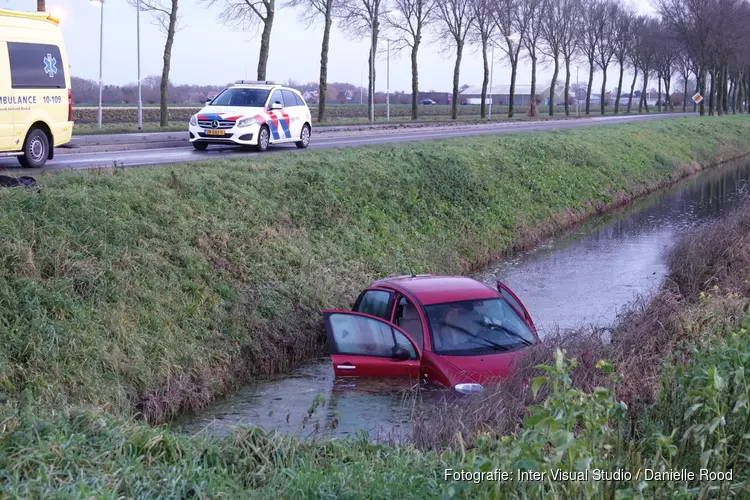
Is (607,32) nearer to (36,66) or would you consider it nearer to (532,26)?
(532,26)

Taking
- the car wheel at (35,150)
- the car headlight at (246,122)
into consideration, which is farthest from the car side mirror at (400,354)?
the car headlight at (246,122)

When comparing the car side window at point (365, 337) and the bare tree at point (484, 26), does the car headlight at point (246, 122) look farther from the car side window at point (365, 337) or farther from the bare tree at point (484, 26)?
the bare tree at point (484, 26)

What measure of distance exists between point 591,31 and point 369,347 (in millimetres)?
74122

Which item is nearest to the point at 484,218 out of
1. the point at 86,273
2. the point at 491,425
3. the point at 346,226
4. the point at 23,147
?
the point at 346,226

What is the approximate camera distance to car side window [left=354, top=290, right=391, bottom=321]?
36.6 ft

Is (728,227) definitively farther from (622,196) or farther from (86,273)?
(622,196)

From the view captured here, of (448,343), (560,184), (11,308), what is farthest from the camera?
(560,184)

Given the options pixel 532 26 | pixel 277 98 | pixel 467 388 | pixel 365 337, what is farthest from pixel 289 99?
pixel 532 26

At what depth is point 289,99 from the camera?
24.4m

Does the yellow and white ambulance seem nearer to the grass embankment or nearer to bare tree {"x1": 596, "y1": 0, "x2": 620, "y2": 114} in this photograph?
the grass embankment

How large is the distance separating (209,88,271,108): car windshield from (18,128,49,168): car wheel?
7.12 metres

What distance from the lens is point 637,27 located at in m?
82.0

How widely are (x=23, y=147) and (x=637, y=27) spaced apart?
74.8 meters

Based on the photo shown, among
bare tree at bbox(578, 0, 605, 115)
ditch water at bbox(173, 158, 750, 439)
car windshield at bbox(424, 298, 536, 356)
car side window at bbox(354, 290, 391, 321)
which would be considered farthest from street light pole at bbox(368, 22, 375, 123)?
car windshield at bbox(424, 298, 536, 356)
